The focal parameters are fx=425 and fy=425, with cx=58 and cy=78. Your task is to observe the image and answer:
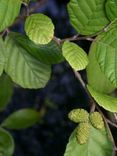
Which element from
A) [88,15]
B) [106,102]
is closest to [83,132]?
[106,102]

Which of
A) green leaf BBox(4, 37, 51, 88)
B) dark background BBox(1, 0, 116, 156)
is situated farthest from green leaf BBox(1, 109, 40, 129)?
dark background BBox(1, 0, 116, 156)

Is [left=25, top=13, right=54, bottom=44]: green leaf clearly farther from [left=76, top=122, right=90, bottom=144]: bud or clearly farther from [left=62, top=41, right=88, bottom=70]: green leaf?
[left=76, top=122, right=90, bottom=144]: bud

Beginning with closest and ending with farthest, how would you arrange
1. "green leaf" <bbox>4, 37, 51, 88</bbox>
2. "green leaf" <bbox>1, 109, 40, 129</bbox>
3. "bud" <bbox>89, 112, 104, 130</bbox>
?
"bud" <bbox>89, 112, 104, 130</bbox> → "green leaf" <bbox>4, 37, 51, 88</bbox> → "green leaf" <bbox>1, 109, 40, 129</bbox>

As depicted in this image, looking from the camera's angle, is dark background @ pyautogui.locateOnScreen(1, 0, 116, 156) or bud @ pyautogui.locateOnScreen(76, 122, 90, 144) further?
dark background @ pyautogui.locateOnScreen(1, 0, 116, 156)

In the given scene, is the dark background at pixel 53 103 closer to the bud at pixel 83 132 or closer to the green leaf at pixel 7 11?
the bud at pixel 83 132

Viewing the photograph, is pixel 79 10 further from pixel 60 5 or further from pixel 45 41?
pixel 60 5

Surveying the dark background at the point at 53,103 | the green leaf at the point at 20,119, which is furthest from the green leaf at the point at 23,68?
the dark background at the point at 53,103
